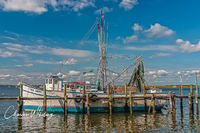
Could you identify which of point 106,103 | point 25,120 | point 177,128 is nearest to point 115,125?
point 177,128

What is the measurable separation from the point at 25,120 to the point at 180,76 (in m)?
27.0

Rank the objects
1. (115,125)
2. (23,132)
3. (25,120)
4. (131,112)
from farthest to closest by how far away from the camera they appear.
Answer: (131,112) → (25,120) → (115,125) → (23,132)

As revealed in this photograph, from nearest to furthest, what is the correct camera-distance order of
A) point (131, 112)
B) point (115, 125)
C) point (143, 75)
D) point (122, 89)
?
point (115, 125) → point (131, 112) → point (122, 89) → point (143, 75)

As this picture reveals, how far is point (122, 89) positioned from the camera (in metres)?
35.2

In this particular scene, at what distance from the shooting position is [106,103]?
3256 centimetres

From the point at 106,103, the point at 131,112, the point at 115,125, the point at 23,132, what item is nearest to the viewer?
the point at 23,132

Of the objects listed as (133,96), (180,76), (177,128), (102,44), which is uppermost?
(102,44)

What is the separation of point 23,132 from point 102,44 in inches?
869

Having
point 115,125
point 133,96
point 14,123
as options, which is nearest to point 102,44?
point 133,96

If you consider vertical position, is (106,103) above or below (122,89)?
below

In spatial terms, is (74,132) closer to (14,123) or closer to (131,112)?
(14,123)

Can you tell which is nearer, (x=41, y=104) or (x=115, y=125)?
(x=115, y=125)

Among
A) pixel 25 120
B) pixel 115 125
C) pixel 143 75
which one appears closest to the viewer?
pixel 115 125

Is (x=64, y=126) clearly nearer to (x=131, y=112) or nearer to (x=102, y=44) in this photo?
(x=131, y=112)
